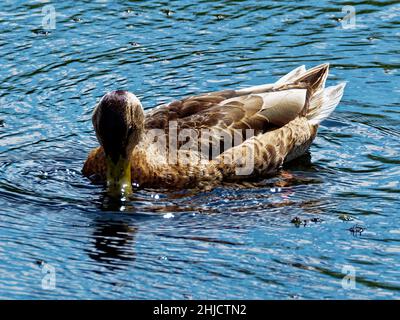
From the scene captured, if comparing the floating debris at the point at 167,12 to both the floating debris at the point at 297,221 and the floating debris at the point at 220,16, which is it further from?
the floating debris at the point at 297,221

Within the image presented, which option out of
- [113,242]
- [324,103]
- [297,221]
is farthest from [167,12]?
[113,242]

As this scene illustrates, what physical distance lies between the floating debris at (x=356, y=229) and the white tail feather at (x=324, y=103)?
3268 mm

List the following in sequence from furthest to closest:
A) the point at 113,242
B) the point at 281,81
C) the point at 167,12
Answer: the point at 167,12, the point at 281,81, the point at 113,242

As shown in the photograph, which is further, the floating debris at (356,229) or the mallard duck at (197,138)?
the mallard duck at (197,138)

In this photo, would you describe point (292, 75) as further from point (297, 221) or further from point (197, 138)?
point (297, 221)

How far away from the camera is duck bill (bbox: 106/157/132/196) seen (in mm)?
12117

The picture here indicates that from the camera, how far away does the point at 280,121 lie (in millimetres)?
13648

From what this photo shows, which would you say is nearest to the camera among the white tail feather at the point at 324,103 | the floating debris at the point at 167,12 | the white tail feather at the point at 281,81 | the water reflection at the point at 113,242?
the water reflection at the point at 113,242

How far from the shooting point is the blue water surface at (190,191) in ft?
32.5

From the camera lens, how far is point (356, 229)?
1086 cm

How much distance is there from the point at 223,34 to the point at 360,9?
222 centimetres

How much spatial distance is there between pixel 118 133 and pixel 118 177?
20.6 inches

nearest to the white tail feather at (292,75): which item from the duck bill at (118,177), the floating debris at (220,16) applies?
the floating debris at (220,16)

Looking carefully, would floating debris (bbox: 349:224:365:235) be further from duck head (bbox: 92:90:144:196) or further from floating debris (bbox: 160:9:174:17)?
floating debris (bbox: 160:9:174:17)
